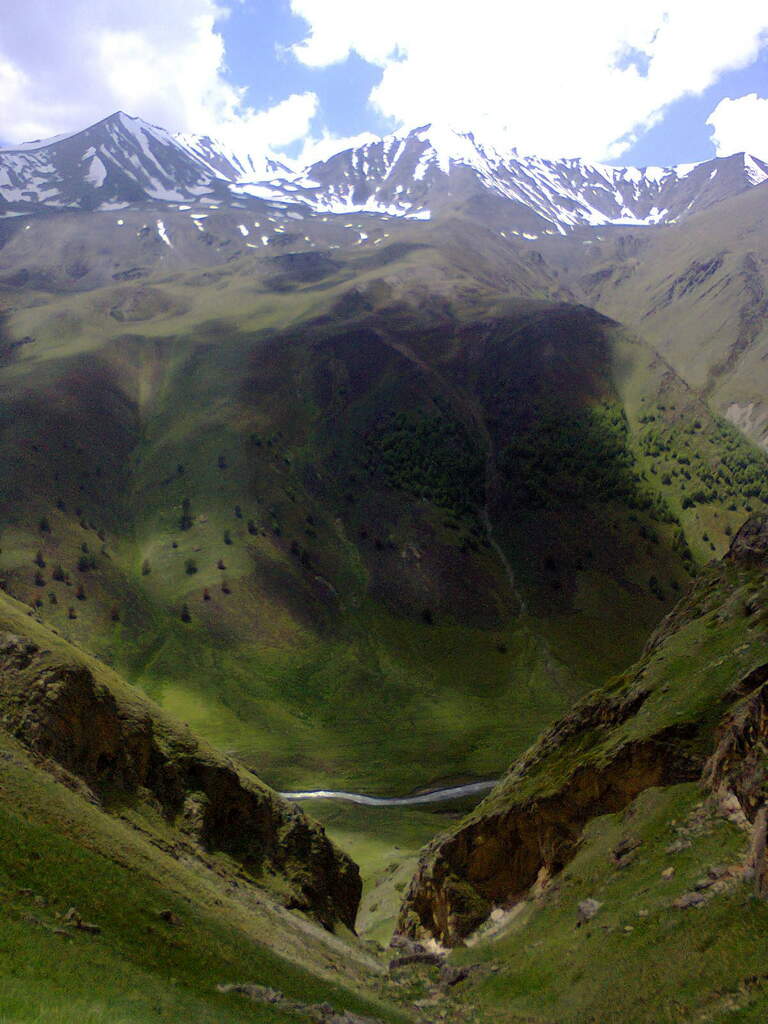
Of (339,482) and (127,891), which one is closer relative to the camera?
(127,891)

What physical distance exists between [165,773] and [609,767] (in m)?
20.8

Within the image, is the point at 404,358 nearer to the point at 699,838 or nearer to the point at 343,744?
the point at 343,744

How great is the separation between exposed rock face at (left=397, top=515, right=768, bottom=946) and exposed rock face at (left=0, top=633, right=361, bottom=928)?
670 centimetres

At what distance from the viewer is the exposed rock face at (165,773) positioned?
28641 millimetres

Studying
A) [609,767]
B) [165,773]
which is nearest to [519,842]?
[609,767]

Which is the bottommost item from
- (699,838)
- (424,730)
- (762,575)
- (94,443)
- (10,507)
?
(10,507)

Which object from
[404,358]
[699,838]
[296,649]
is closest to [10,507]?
[296,649]

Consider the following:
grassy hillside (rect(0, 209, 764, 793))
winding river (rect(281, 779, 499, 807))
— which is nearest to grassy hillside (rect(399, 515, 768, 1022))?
winding river (rect(281, 779, 499, 807))

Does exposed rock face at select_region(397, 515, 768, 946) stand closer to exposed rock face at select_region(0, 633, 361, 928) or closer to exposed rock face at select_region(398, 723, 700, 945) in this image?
exposed rock face at select_region(398, 723, 700, 945)

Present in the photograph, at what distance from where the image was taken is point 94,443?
157m

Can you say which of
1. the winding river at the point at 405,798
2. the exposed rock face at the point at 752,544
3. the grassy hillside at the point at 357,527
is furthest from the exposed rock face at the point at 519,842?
the grassy hillside at the point at 357,527

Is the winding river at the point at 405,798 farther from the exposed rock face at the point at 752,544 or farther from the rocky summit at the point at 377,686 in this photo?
the exposed rock face at the point at 752,544

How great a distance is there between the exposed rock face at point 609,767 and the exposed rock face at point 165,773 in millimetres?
6696

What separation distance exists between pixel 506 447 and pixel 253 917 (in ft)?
507
